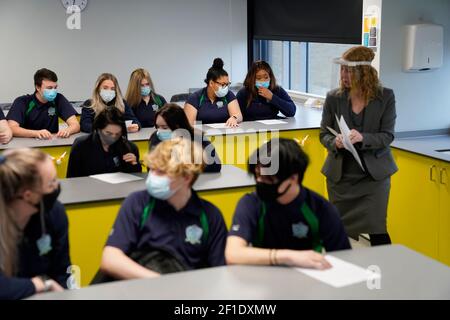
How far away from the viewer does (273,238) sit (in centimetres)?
272

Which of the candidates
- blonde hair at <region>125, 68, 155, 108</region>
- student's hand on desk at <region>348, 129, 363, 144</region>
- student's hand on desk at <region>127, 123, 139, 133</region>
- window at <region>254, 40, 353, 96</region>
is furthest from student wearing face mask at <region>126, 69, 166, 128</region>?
window at <region>254, 40, 353, 96</region>

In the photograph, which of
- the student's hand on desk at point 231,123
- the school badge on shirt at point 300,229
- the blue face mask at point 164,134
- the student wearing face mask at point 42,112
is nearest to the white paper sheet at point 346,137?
the blue face mask at point 164,134

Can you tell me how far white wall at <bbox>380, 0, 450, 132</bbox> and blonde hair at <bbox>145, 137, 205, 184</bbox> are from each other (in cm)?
285

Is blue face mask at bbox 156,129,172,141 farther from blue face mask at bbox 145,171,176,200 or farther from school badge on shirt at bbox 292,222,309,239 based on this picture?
school badge on shirt at bbox 292,222,309,239

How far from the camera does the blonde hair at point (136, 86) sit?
19.4 ft

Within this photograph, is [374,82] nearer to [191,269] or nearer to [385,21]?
[385,21]

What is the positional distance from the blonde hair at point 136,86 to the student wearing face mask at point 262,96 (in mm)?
917

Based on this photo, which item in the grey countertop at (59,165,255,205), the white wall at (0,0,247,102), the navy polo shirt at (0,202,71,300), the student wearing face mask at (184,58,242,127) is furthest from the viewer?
the white wall at (0,0,247,102)

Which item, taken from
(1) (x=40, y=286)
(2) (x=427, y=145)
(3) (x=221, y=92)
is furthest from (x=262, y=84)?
(1) (x=40, y=286)

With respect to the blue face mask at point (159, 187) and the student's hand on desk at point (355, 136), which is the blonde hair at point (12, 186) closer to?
the blue face mask at point (159, 187)

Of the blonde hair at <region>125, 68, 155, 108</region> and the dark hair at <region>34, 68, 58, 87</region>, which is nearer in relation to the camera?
the dark hair at <region>34, 68, 58, 87</region>

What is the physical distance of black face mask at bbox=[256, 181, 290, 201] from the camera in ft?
8.70

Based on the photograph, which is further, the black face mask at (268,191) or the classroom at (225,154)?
the black face mask at (268,191)
